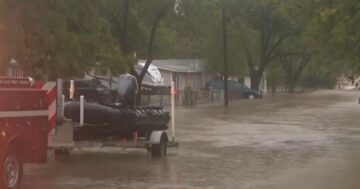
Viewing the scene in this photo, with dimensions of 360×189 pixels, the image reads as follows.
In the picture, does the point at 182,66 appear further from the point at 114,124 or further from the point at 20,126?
the point at 20,126

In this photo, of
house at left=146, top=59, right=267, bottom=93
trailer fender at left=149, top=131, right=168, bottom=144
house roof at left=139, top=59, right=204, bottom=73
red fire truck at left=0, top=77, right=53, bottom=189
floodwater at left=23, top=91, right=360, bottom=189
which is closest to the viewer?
red fire truck at left=0, top=77, right=53, bottom=189

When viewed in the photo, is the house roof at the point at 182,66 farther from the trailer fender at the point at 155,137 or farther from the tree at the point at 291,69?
the trailer fender at the point at 155,137

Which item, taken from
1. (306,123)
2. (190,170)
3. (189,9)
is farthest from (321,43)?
(189,9)

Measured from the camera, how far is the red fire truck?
1117cm

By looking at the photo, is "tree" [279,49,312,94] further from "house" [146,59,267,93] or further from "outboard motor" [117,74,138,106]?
"outboard motor" [117,74,138,106]

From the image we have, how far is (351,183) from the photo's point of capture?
1317 centimetres

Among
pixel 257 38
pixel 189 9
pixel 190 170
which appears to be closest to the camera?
pixel 190 170

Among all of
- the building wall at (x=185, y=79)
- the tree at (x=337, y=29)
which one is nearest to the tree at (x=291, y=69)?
the building wall at (x=185, y=79)

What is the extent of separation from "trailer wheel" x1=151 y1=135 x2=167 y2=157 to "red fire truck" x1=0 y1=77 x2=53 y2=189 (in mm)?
5377

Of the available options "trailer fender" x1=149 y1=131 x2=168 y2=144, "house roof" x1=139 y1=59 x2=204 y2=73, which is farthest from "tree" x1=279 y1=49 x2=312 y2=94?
"trailer fender" x1=149 y1=131 x2=168 y2=144

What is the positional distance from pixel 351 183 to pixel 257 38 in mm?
61625

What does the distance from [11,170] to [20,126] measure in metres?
0.71

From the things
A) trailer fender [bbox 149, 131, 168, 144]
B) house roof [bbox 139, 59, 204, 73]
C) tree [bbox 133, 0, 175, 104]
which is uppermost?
tree [bbox 133, 0, 175, 104]

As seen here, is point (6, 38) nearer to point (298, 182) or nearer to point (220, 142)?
point (220, 142)
